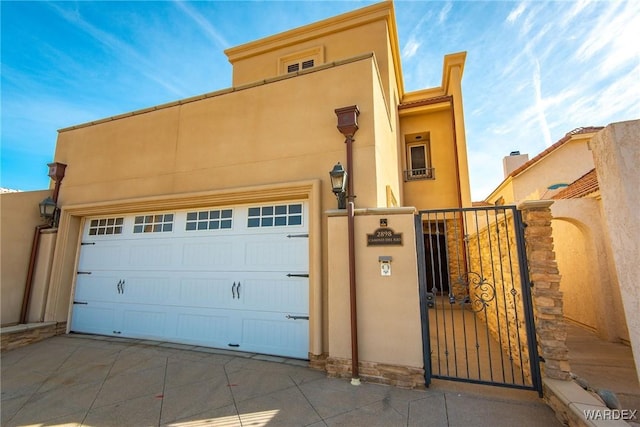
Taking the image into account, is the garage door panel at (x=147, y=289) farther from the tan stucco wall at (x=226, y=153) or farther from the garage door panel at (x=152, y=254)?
the tan stucco wall at (x=226, y=153)

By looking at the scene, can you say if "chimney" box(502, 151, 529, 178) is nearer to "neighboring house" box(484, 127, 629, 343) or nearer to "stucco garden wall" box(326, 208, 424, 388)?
"neighboring house" box(484, 127, 629, 343)

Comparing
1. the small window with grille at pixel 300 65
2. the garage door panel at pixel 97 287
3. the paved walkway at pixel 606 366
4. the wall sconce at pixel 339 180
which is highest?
the small window with grille at pixel 300 65

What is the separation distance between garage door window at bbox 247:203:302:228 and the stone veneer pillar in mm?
3332

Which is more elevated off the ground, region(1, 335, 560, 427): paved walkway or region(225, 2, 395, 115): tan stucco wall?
region(225, 2, 395, 115): tan stucco wall

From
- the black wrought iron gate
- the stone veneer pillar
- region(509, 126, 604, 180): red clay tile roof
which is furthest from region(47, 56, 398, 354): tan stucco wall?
region(509, 126, 604, 180): red clay tile roof

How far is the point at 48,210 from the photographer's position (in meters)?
6.48

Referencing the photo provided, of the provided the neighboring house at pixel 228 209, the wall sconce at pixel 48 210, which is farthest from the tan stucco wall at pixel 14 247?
the wall sconce at pixel 48 210

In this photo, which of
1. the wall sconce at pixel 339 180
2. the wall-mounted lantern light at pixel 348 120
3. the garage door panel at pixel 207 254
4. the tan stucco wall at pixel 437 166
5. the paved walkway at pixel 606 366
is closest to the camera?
the paved walkway at pixel 606 366

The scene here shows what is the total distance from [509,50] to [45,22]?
1065 cm

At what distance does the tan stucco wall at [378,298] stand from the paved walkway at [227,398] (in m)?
0.44

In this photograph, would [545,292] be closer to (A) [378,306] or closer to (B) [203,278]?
(A) [378,306]

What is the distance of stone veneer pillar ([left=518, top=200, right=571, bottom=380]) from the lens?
3164 mm

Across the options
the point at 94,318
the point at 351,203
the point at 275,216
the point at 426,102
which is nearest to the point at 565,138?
the point at 426,102

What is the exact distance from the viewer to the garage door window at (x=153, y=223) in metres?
5.96
